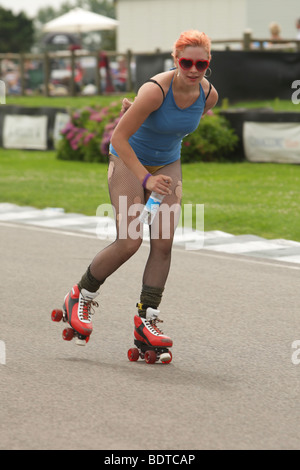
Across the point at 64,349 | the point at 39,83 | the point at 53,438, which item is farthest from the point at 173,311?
the point at 39,83

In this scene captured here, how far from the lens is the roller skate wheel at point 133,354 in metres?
5.95

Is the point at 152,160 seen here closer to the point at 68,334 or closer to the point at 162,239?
the point at 162,239

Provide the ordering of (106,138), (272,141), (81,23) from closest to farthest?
(272,141) < (106,138) < (81,23)

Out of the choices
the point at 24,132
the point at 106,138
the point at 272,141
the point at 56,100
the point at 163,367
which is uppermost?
the point at 56,100

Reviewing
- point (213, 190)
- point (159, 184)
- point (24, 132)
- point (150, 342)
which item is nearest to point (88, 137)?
point (24, 132)

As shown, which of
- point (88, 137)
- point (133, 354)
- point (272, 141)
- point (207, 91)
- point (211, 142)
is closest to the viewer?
point (207, 91)

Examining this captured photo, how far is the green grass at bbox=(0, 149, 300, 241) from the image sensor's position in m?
12.0

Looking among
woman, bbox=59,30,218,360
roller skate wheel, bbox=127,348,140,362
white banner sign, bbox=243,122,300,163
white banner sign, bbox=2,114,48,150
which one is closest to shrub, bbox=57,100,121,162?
white banner sign, bbox=2,114,48,150

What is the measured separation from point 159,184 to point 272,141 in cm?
1209

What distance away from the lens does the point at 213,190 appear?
14852mm

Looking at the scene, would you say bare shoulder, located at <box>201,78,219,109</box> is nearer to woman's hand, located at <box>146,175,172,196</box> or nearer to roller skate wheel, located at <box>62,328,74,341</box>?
woman's hand, located at <box>146,175,172,196</box>

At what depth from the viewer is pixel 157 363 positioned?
5957 mm

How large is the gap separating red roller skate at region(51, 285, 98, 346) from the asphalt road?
4.8 inches

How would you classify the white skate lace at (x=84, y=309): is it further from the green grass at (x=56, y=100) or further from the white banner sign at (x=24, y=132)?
the green grass at (x=56, y=100)
